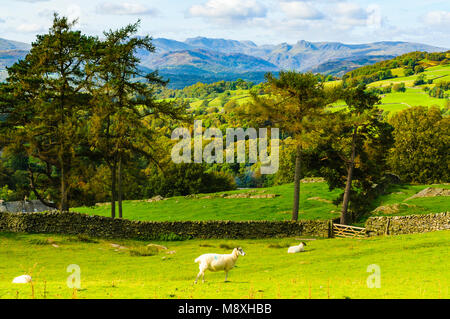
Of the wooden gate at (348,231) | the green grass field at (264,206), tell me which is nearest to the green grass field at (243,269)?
the wooden gate at (348,231)

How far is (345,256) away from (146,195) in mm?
69401

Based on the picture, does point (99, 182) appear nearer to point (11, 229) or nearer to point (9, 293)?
point (11, 229)

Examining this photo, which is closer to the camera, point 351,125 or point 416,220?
point 416,220

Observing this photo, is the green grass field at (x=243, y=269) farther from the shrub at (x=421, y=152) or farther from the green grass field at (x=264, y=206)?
the shrub at (x=421, y=152)

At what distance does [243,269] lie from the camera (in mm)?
24094

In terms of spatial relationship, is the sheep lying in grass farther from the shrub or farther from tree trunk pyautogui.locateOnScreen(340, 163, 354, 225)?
the shrub

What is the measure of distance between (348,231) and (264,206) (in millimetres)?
21827

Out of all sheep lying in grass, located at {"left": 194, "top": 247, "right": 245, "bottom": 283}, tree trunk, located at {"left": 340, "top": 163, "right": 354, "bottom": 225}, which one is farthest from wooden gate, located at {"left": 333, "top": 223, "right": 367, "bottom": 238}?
sheep lying in grass, located at {"left": 194, "top": 247, "right": 245, "bottom": 283}

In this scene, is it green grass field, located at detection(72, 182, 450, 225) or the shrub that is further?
the shrub

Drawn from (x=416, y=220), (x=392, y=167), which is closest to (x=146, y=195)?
(x=392, y=167)

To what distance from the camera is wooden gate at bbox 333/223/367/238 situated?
128 feet

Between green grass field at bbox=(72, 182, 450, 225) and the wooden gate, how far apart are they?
36.5ft

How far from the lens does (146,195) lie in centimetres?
9344

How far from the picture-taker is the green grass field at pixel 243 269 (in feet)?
47.5
